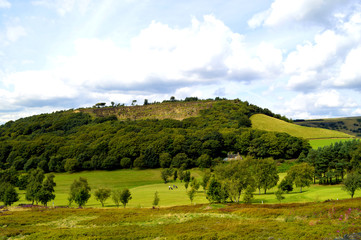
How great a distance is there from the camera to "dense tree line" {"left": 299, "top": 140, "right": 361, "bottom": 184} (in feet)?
278

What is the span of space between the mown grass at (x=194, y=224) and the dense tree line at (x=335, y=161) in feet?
169

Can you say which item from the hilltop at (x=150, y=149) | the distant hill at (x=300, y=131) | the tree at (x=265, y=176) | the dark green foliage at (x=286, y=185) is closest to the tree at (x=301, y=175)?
the dark green foliage at (x=286, y=185)

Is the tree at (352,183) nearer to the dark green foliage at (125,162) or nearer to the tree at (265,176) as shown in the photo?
the tree at (265,176)

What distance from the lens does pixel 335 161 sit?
298 feet

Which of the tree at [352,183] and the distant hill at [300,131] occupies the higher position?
the distant hill at [300,131]

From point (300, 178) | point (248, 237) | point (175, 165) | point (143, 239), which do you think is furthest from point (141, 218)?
point (175, 165)

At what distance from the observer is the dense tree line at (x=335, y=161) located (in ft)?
278

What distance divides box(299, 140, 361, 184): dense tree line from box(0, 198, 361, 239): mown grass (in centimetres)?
5147

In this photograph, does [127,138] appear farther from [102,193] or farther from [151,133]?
[102,193]

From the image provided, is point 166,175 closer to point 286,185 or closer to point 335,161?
point 286,185

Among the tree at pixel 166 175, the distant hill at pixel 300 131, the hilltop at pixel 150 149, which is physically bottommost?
the tree at pixel 166 175

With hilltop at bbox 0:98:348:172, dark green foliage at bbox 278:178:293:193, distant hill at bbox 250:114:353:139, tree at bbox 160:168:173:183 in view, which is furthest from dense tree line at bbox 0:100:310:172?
dark green foliage at bbox 278:178:293:193

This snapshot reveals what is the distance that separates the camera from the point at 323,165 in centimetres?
8706

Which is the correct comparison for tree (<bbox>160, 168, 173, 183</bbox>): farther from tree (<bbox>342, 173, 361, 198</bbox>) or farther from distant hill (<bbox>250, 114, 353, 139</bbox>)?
distant hill (<bbox>250, 114, 353, 139</bbox>)
